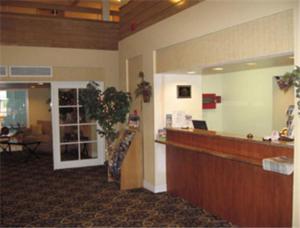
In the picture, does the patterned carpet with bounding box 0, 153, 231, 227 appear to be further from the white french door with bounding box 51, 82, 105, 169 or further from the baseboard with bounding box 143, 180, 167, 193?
the white french door with bounding box 51, 82, 105, 169

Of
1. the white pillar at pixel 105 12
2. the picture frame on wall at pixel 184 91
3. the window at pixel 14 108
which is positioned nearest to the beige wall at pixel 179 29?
the picture frame on wall at pixel 184 91

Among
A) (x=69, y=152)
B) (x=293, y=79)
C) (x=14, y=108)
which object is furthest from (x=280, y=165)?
(x=14, y=108)

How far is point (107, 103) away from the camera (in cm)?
610

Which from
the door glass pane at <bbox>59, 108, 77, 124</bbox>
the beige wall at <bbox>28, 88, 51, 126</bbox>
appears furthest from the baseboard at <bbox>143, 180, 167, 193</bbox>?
the beige wall at <bbox>28, 88, 51, 126</bbox>

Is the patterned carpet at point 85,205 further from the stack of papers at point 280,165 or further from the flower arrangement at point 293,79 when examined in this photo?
the flower arrangement at point 293,79

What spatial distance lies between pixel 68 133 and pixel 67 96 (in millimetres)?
921

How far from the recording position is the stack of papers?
122 inches

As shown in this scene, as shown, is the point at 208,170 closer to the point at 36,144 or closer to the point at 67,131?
the point at 67,131

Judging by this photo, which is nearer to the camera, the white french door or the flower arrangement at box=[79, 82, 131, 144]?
the flower arrangement at box=[79, 82, 131, 144]

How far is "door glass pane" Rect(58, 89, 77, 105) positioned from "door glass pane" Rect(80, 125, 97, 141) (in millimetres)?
683

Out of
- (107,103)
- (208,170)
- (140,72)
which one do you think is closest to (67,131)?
(107,103)

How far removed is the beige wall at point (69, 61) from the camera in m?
7.07

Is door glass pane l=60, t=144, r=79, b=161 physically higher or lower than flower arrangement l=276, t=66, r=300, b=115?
lower

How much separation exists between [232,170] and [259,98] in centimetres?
362
